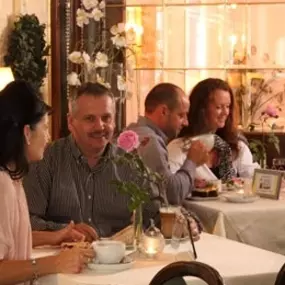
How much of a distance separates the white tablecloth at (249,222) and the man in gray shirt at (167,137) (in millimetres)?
175

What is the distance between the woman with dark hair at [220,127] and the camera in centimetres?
480

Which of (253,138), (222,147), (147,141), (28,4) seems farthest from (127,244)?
(253,138)

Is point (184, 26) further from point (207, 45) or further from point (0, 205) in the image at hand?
point (0, 205)

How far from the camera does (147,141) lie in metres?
3.66

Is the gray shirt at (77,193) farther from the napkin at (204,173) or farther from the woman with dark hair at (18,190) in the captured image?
the napkin at (204,173)

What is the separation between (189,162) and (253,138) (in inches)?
102

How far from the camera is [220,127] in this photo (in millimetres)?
5008

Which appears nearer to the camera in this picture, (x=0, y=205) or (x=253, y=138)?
(x=0, y=205)

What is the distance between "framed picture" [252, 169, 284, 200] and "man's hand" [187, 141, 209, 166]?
0.44 m

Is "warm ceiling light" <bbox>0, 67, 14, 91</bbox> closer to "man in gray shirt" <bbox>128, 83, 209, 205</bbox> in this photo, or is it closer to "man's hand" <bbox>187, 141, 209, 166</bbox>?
"man in gray shirt" <bbox>128, 83, 209, 205</bbox>

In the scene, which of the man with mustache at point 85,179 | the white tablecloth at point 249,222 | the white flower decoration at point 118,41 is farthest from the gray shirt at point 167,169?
the white flower decoration at point 118,41

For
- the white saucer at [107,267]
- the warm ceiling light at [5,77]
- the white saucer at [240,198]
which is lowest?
the white saucer at [240,198]

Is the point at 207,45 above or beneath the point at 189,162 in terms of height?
above

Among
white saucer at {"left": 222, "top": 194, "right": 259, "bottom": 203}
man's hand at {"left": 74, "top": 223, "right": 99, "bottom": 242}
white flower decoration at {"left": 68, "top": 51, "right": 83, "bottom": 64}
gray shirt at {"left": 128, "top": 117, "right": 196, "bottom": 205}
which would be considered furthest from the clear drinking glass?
white flower decoration at {"left": 68, "top": 51, "right": 83, "bottom": 64}
